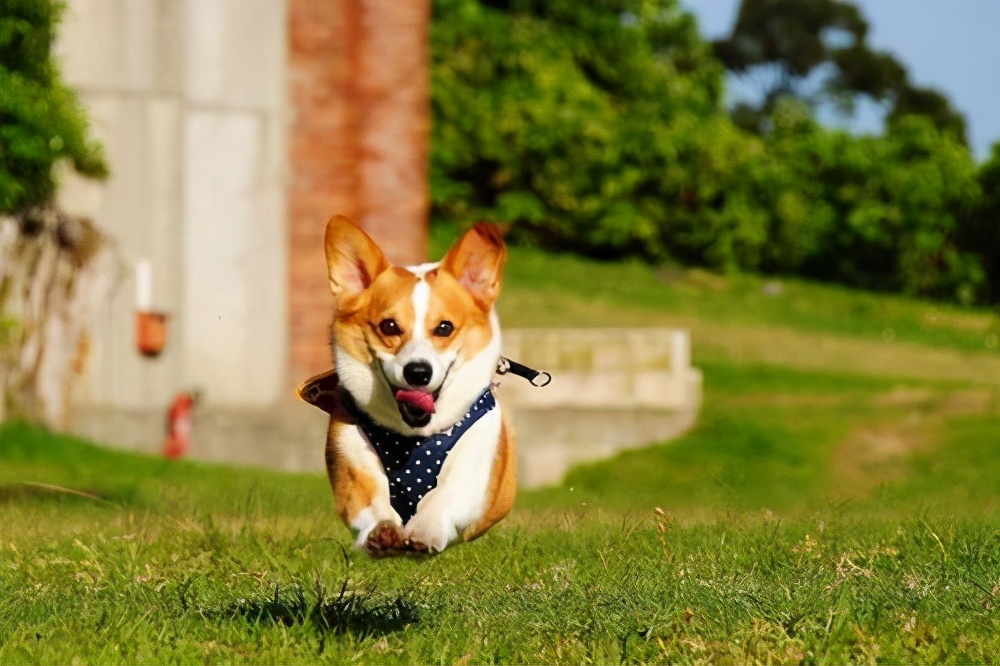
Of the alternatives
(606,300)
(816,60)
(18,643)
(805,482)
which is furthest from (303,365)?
(816,60)

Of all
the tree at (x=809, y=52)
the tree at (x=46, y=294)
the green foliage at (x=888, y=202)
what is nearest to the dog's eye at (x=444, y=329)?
the tree at (x=46, y=294)

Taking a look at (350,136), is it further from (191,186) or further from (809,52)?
(809,52)

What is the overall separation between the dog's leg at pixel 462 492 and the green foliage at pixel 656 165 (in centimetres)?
3803

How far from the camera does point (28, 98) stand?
14.3 meters

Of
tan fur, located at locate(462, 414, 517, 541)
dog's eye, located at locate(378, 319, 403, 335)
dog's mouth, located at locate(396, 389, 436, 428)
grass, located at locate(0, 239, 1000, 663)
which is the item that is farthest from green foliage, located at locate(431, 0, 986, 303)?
dog's eye, located at locate(378, 319, 403, 335)

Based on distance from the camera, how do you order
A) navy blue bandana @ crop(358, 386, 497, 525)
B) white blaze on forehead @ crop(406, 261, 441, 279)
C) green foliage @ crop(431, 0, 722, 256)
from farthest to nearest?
1. green foliage @ crop(431, 0, 722, 256)
2. navy blue bandana @ crop(358, 386, 497, 525)
3. white blaze on forehead @ crop(406, 261, 441, 279)

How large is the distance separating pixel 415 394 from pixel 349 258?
42 centimetres

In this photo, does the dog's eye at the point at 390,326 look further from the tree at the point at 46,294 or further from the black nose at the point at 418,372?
the tree at the point at 46,294

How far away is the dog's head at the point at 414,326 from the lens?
16.2 feet

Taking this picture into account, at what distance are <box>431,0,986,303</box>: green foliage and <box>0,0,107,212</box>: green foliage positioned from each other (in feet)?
91.7

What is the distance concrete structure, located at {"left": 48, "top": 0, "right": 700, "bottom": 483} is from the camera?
1753 centimetres

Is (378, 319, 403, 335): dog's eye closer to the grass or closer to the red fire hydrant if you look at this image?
the grass

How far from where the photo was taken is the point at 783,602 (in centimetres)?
617

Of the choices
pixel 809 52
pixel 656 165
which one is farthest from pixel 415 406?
pixel 809 52
